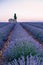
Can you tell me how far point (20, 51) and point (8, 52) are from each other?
0.49m

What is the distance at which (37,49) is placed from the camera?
639 cm

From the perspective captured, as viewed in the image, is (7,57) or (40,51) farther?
(7,57)

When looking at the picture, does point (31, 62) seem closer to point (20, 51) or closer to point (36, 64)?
point (36, 64)

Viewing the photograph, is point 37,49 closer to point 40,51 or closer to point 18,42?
point 40,51

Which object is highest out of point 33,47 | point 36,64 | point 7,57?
point 36,64

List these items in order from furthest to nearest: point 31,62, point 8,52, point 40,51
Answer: point 8,52
point 40,51
point 31,62

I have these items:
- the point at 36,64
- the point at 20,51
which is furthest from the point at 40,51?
the point at 36,64

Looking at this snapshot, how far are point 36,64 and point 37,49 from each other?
235 cm

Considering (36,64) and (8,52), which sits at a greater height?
(36,64)

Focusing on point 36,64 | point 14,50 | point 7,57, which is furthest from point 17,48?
point 36,64

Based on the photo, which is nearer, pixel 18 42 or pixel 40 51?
pixel 40 51

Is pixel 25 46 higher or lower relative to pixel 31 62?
lower

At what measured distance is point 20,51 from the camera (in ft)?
20.7

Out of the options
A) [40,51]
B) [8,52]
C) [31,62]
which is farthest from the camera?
[8,52]
